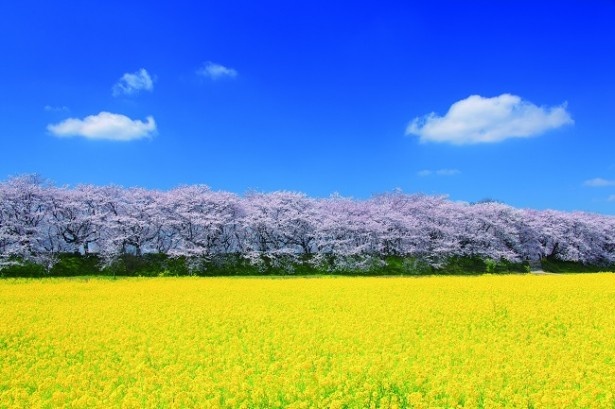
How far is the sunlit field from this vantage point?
8.89 m

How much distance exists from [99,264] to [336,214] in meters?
21.6

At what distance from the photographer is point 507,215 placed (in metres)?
62.8

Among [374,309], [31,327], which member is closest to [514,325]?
[374,309]

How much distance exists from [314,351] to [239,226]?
4052 cm

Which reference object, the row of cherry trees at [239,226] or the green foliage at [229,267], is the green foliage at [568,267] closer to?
the row of cherry trees at [239,226]

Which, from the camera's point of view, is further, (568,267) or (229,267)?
(568,267)

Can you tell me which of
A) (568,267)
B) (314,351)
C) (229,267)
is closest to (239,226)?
(229,267)

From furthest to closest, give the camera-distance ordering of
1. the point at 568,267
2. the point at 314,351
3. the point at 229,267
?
the point at 568,267
the point at 229,267
the point at 314,351

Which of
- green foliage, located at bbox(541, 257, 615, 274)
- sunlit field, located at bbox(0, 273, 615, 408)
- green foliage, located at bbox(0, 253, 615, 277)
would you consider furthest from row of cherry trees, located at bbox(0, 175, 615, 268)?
sunlit field, located at bbox(0, 273, 615, 408)

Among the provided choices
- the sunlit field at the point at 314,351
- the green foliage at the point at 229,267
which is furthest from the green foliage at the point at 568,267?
the sunlit field at the point at 314,351

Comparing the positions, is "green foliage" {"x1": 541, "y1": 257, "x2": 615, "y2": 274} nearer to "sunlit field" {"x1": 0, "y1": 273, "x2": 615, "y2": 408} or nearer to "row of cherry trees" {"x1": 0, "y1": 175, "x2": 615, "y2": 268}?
"row of cherry trees" {"x1": 0, "y1": 175, "x2": 615, "y2": 268}

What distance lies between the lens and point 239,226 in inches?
2044

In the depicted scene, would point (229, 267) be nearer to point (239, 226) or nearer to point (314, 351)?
point (239, 226)

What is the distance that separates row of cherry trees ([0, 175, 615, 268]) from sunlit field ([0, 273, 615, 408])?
2601 cm
